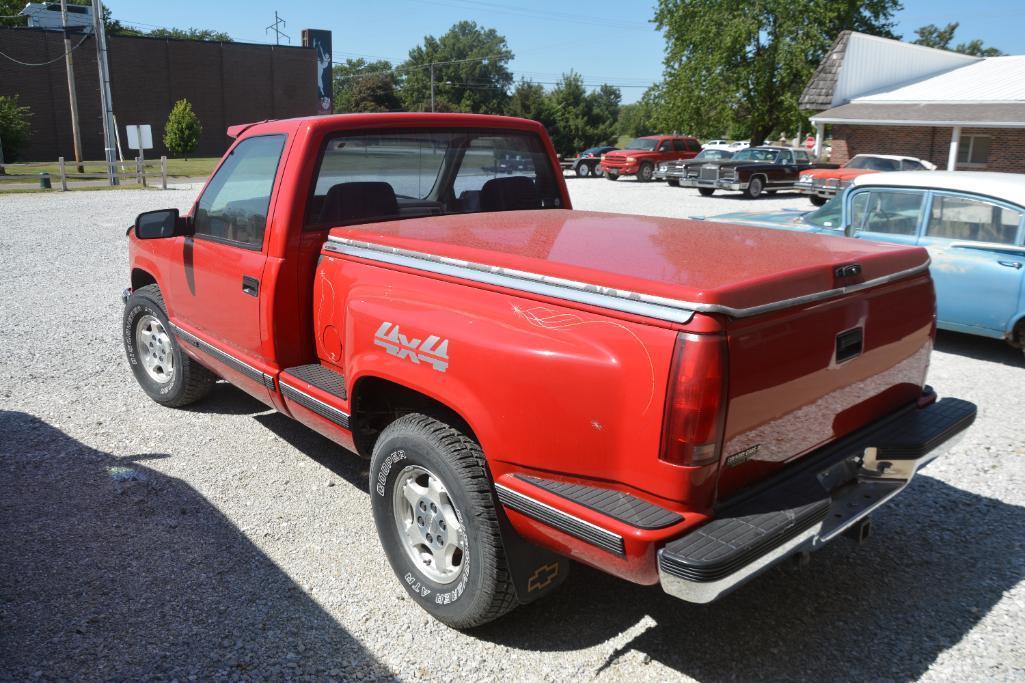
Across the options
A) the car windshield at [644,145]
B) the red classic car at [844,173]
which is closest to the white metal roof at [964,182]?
the red classic car at [844,173]

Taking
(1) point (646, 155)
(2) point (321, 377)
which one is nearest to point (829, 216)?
(2) point (321, 377)

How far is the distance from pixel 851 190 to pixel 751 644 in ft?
19.9

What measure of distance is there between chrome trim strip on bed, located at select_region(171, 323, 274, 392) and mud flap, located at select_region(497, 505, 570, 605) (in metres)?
1.76

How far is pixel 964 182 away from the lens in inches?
283

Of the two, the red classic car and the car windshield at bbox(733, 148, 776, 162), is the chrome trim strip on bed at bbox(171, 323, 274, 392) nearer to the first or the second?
the red classic car

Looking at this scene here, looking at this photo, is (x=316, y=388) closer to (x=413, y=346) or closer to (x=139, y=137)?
(x=413, y=346)

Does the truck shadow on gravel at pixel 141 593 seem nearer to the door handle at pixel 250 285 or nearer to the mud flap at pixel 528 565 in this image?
the mud flap at pixel 528 565

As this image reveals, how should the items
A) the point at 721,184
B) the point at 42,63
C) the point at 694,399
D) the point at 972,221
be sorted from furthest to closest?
1. the point at 42,63
2. the point at 721,184
3. the point at 972,221
4. the point at 694,399

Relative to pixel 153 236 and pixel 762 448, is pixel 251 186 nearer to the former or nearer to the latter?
pixel 153 236

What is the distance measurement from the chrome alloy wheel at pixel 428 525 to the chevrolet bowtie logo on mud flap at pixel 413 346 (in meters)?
0.44

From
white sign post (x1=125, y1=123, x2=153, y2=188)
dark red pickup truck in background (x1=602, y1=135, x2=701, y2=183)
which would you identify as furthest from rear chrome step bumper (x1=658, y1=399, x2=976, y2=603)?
dark red pickup truck in background (x1=602, y1=135, x2=701, y2=183)

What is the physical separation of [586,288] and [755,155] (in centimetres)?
2619

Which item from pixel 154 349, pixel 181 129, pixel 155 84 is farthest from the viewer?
pixel 155 84

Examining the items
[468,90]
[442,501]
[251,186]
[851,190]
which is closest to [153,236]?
[251,186]
